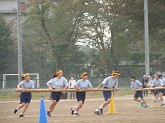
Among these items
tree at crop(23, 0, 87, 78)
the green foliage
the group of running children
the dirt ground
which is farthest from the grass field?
the green foliage

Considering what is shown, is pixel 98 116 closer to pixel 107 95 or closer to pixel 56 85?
pixel 107 95

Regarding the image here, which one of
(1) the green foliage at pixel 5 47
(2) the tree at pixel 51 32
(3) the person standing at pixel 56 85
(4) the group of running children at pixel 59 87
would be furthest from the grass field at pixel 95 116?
(1) the green foliage at pixel 5 47

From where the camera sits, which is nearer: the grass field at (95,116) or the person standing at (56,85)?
the grass field at (95,116)

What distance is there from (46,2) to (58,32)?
4220mm

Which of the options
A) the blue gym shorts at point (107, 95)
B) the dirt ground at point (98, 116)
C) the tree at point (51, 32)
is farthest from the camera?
the tree at point (51, 32)

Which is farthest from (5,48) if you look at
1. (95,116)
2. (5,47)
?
(95,116)

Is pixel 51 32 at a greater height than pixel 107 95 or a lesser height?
greater

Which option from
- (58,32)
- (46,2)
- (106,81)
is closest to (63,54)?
(58,32)

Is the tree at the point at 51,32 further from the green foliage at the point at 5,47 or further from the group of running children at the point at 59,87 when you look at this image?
the group of running children at the point at 59,87

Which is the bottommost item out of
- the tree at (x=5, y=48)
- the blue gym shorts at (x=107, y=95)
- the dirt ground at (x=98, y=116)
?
→ the dirt ground at (x=98, y=116)

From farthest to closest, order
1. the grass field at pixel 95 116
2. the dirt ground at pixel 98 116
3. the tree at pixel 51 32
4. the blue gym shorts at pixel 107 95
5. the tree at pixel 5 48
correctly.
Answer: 1. the tree at pixel 5 48
2. the tree at pixel 51 32
3. the blue gym shorts at pixel 107 95
4. the grass field at pixel 95 116
5. the dirt ground at pixel 98 116

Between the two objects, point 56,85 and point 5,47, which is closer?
point 56,85

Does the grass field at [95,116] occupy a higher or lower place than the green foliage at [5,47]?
lower

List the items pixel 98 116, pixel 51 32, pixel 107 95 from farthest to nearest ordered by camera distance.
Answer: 1. pixel 51 32
2. pixel 107 95
3. pixel 98 116
